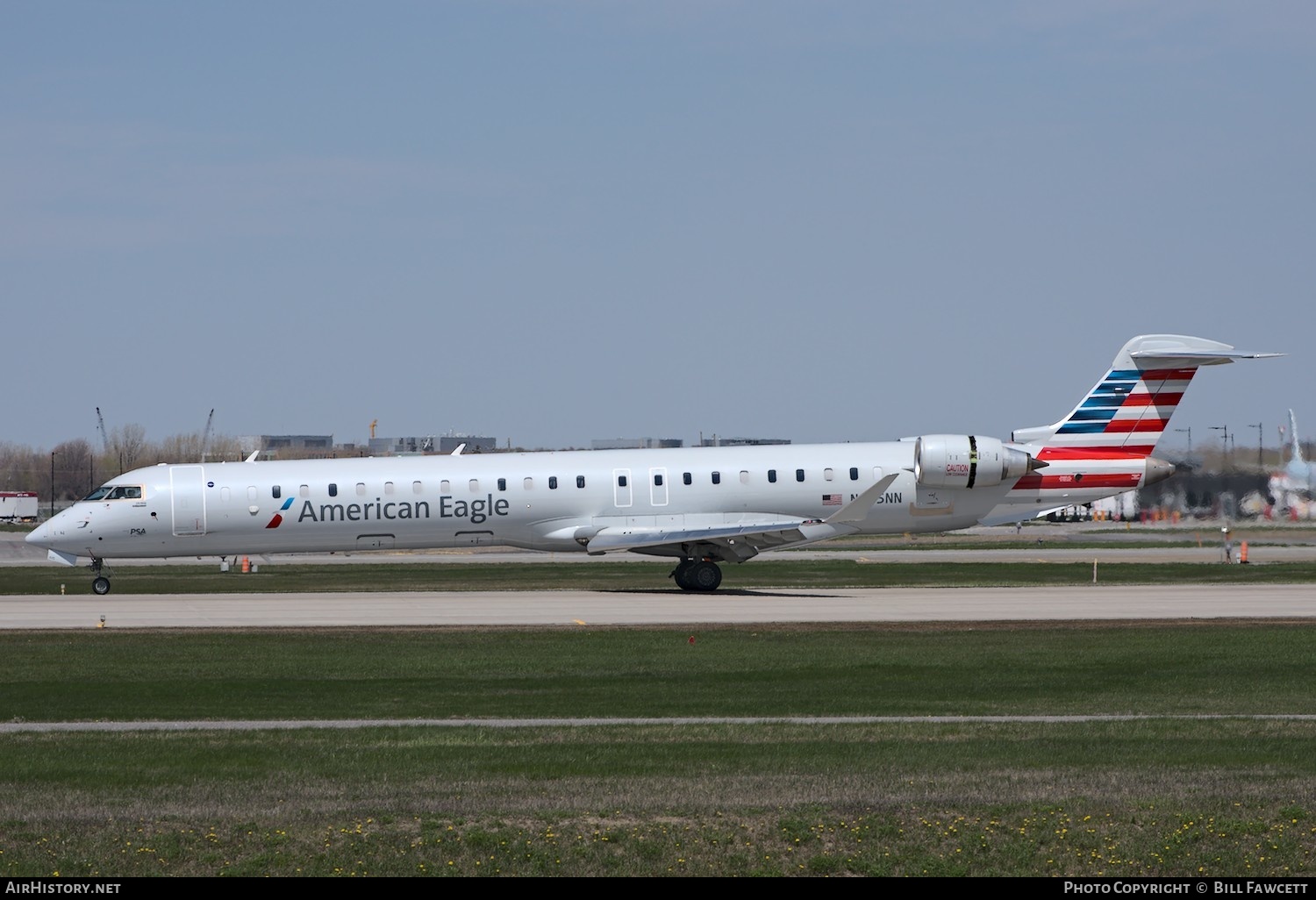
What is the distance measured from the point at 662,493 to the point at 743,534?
2790 millimetres

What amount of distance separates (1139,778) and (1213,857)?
8.85ft

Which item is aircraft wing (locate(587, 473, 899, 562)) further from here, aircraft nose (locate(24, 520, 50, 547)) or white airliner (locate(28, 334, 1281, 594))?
aircraft nose (locate(24, 520, 50, 547))

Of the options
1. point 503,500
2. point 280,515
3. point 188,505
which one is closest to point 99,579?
point 188,505

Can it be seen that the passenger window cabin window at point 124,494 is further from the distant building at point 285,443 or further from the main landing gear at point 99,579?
the distant building at point 285,443

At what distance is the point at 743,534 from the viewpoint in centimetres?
3819

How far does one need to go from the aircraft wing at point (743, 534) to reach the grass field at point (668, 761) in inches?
457

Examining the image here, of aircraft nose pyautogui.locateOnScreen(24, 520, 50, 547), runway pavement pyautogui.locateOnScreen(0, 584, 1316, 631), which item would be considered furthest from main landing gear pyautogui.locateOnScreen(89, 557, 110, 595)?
aircraft nose pyautogui.locateOnScreen(24, 520, 50, 547)

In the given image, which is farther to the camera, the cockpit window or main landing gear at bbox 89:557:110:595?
the cockpit window

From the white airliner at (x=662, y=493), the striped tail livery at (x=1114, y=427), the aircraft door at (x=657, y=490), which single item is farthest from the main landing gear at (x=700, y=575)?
the striped tail livery at (x=1114, y=427)

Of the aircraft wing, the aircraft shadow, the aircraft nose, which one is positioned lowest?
the aircraft shadow

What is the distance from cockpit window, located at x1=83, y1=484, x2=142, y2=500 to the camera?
38688 millimetres

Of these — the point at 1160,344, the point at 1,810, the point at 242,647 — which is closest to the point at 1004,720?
the point at 1,810

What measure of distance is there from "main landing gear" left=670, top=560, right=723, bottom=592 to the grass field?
1242 centimetres

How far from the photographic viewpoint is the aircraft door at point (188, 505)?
126ft
